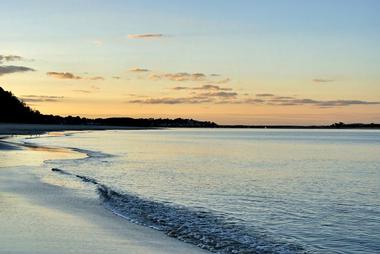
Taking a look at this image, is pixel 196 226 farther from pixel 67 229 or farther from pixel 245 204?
pixel 245 204

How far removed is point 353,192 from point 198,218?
9.40 meters

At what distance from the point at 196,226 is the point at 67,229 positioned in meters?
3.47

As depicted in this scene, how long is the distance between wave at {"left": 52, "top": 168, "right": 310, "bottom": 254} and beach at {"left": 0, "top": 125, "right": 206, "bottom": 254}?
1.53 ft

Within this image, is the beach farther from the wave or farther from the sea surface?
the sea surface

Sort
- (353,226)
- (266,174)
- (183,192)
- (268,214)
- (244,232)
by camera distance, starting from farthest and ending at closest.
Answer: (266,174) → (183,192) → (268,214) → (353,226) → (244,232)

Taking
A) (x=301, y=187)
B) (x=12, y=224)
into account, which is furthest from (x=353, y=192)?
(x=12, y=224)

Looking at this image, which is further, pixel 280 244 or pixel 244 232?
pixel 244 232

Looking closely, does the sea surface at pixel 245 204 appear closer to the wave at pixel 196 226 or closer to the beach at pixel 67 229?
the wave at pixel 196 226

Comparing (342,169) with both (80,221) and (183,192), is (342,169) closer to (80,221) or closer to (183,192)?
(183,192)

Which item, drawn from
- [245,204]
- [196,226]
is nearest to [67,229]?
[196,226]

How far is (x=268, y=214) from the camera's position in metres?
15.3

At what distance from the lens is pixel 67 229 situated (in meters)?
11.6

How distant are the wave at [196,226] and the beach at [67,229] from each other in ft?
1.53

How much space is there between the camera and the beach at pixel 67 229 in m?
9.95
